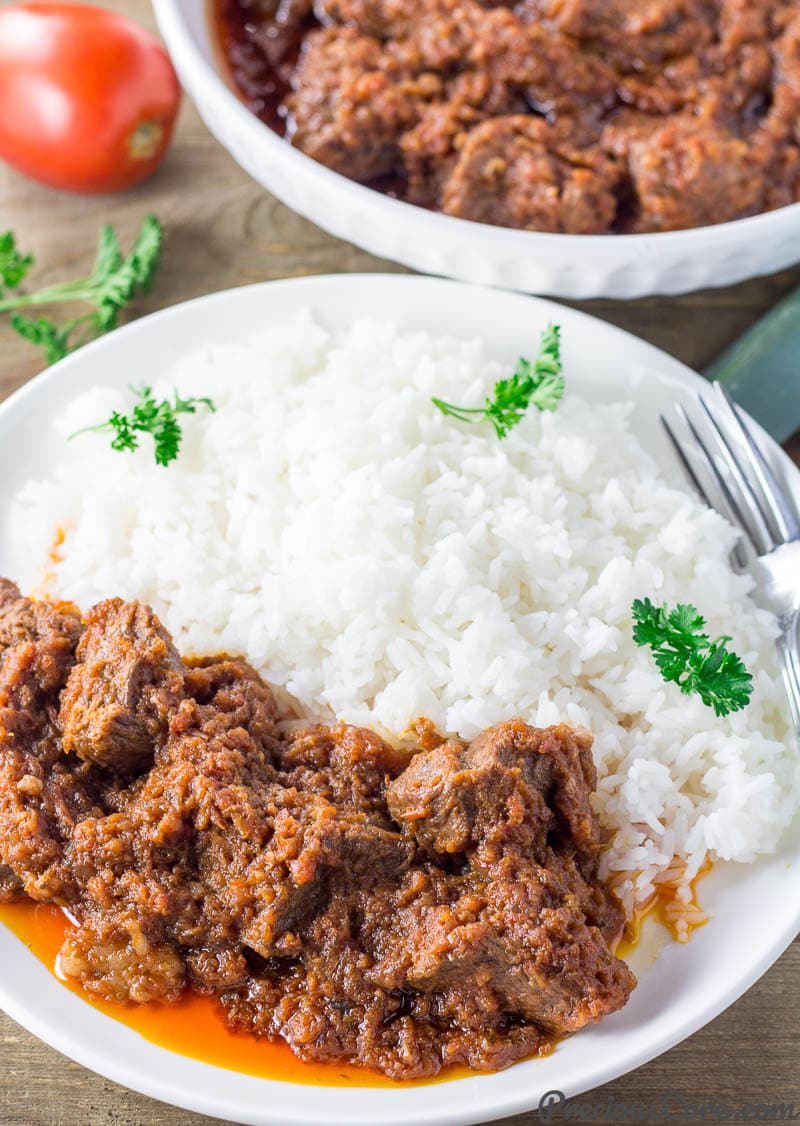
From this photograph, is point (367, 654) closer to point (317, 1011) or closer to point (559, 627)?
point (559, 627)

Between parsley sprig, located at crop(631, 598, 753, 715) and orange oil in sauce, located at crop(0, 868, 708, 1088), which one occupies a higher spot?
parsley sprig, located at crop(631, 598, 753, 715)

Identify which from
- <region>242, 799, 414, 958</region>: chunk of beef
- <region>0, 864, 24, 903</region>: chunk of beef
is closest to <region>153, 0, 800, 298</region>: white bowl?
<region>242, 799, 414, 958</region>: chunk of beef

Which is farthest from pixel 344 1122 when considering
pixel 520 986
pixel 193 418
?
pixel 193 418

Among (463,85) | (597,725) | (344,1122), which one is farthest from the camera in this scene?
(463,85)

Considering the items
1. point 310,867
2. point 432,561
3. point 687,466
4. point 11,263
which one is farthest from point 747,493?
point 11,263

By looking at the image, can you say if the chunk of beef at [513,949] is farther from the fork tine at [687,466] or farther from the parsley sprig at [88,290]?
the parsley sprig at [88,290]

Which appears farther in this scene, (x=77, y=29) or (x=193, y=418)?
(x=77, y=29)

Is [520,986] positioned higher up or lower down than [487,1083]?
higher up

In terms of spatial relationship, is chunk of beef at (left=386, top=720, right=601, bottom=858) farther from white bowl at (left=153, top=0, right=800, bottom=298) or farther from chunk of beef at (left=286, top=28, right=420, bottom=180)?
chunk of beef at (left=286, top=28, right=420, bottom=180)
